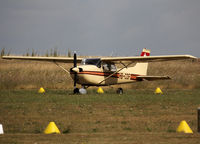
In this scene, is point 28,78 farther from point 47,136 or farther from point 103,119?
point 47,136

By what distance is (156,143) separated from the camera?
9.10 meters

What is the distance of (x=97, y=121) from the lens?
1253 centimetres

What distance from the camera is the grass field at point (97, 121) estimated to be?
9.73m

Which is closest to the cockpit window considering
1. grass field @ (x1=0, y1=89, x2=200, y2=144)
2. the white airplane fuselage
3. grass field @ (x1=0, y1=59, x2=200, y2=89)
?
the white airplane fuselage

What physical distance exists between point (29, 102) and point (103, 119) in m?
5.84

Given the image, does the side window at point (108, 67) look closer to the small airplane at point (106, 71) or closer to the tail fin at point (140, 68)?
the small airplane at point (106, 71)

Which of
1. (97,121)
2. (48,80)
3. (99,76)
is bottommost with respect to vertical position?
(97,121)

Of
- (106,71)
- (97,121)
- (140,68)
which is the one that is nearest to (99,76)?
(106,71)

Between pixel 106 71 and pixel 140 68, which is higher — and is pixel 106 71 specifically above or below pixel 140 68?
below

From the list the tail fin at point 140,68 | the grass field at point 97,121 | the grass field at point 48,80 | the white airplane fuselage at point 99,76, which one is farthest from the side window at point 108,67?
the grass field at point 97,121

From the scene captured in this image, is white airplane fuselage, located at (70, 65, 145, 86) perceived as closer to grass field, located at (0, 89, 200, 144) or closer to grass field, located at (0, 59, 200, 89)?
grass field, located at (0, 59, 200, 89)

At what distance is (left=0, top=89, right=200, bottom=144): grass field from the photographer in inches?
383

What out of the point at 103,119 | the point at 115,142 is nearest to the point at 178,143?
the point at 115,142

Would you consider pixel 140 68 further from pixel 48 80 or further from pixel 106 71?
pixel 48 80
